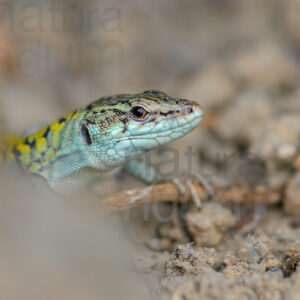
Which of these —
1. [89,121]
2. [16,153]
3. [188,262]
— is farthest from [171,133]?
[16,153]

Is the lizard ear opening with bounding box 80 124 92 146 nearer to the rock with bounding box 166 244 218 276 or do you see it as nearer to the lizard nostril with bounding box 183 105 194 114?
the lizard nostril with bounding box 183 105 194 114

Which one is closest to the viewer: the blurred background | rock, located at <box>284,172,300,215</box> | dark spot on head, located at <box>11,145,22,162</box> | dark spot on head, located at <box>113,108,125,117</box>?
the blurred background

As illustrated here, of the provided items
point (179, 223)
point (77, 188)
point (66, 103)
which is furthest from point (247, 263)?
point (66, 103)

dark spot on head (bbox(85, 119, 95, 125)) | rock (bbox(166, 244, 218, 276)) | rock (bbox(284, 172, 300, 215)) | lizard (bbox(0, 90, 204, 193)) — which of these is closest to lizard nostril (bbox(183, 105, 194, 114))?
lizard (bbox(0, 90, 204, 193))

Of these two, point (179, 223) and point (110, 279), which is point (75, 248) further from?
point (179, 223)

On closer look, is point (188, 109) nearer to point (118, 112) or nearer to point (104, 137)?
point (118, 112)

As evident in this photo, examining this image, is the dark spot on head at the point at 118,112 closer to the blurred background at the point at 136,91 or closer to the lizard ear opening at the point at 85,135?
the lizard ear opening at the point at 85,135
